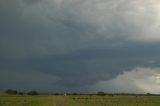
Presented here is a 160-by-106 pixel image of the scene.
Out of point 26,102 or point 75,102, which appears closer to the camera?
point 75,102

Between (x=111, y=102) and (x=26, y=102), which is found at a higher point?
(x=26, y=102)

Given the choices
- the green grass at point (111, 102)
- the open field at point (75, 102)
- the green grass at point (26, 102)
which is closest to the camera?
the open field at point (75, 102)

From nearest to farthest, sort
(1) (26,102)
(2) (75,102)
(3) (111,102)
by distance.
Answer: (2) (75,102)
(1) (26,102)
(3) (111,102)

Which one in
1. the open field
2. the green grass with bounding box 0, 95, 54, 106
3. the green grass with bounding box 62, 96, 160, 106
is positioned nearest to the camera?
the open field

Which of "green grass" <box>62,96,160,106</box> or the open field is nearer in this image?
the open field

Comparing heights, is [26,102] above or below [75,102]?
above

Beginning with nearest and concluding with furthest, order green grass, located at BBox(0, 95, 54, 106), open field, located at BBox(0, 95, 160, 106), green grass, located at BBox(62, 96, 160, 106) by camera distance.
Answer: open field, located at BBox(0, 95, 160, 106)
green grass, located at BBox(0, 95, 54, 106)
green grass, located at BBox(62, 96, 160, 106)

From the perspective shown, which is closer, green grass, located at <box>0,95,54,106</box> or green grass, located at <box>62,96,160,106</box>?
green grass, located at <box>0,95,54,106</box>

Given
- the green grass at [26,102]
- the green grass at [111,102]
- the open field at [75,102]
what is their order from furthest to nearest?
the green grass at [111,102] < the green grass at [26,102] < the open field at [75,102]

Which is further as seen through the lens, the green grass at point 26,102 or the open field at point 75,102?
the green grass at point 26,102

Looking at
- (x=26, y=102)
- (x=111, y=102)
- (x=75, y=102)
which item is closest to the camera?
(x=75, y=102)

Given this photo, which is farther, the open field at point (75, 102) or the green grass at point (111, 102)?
the green grass at point (111, 102)

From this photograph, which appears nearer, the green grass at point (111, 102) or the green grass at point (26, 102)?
the green grass at point (26, 102)

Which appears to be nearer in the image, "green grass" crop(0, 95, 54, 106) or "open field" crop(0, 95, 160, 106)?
"open field" crop(0, 95, 160, 106)
